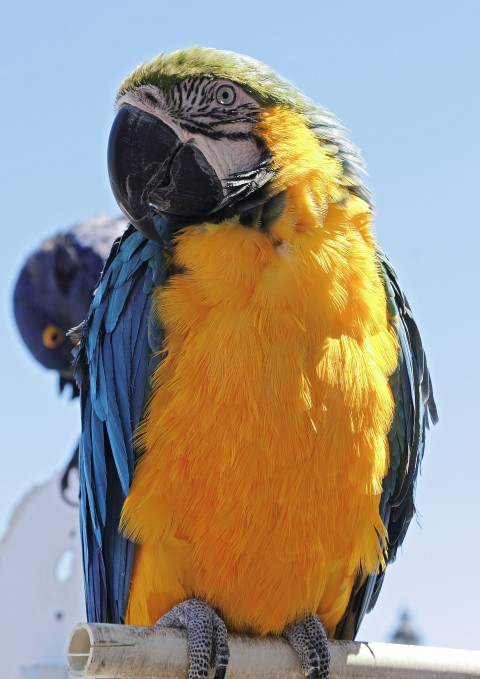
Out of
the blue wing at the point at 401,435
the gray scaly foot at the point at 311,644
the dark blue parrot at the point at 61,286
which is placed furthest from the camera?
the dark blue parrot at the point at 61,286

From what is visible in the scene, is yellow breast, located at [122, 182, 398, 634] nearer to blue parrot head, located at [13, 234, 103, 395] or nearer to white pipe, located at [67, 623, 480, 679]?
white pipe, located at [67, 623, 480, 679]

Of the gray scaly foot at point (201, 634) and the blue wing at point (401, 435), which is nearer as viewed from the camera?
the gray scaly foot at point (201, 634)

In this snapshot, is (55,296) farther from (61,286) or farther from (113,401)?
(113,401)

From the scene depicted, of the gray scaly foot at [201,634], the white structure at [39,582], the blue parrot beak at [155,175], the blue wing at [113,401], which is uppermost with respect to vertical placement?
the blue parrot beak at [155,175]

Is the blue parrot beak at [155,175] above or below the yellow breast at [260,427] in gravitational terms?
above

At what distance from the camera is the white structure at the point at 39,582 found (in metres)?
4.73

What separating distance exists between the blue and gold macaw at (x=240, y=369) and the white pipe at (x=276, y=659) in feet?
0.16

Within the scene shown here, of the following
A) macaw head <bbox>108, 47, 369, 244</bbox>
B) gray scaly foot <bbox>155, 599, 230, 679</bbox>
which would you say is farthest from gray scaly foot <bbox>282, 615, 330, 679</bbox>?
macaw head <bbox>108, 47, 369, 244</bbox>

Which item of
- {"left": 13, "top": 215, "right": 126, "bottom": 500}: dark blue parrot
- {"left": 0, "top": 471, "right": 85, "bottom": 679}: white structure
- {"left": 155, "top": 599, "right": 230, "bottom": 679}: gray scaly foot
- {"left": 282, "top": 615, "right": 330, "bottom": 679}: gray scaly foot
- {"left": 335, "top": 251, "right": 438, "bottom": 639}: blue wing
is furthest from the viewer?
{"left": 13, "top": 215, "right": 126, "bottom": 500}: dark blue parrot

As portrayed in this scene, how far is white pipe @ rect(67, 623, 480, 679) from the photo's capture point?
2.32 m

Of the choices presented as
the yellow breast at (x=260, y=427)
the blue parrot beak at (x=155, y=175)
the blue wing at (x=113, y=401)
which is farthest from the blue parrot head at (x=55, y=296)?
the yellow breast at (x=260, y=427)

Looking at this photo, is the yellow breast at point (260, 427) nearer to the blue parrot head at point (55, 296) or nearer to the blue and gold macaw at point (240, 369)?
the blue and gold macaw at point (240, 369)

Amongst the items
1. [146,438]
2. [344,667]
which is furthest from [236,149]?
[344,667]

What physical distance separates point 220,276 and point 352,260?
41cm
